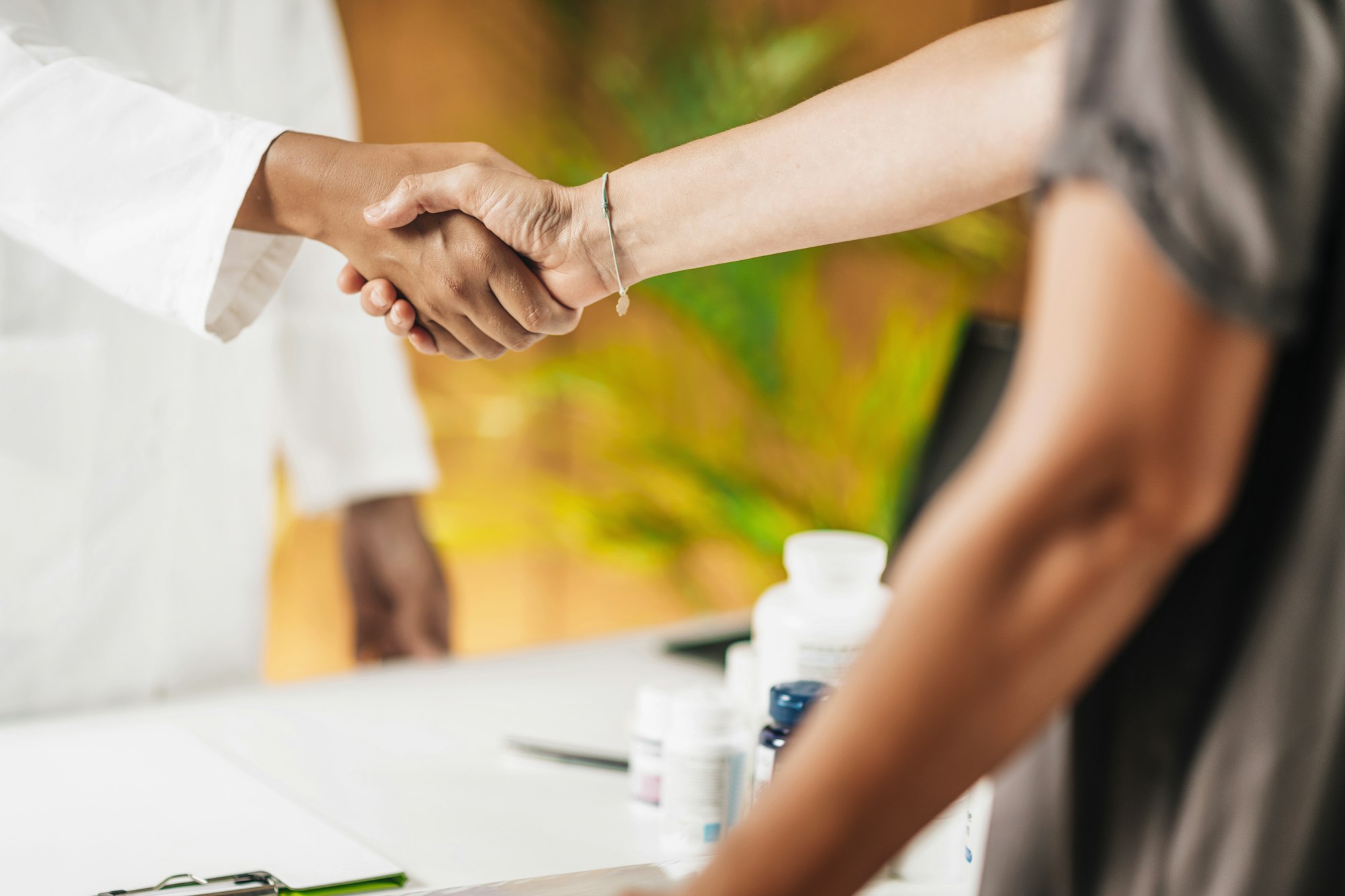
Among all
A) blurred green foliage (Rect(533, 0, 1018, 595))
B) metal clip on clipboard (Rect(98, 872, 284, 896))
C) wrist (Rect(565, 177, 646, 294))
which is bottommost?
metal clip on clipboard (Rect(98, 872, 284, 896))

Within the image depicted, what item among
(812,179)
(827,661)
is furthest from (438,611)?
(812,179)

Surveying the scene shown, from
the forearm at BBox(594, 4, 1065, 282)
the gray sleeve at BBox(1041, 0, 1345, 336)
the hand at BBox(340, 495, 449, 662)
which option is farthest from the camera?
the hand at BBox(340, 495, 449, 662)

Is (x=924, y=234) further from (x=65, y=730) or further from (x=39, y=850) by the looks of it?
(x=39, y=850)

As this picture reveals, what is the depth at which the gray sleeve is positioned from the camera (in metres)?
0.38

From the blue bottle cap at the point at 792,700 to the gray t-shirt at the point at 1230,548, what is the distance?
27cm

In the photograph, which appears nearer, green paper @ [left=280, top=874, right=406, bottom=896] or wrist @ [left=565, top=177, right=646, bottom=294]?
green paper @ [left=280, top=874, right=406, bottom=896]

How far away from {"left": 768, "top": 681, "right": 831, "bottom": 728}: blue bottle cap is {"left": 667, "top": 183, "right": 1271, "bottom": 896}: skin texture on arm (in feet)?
1.19

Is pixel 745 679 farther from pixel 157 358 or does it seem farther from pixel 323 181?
pixel 157 358

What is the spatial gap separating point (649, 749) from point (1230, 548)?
0.55 meters

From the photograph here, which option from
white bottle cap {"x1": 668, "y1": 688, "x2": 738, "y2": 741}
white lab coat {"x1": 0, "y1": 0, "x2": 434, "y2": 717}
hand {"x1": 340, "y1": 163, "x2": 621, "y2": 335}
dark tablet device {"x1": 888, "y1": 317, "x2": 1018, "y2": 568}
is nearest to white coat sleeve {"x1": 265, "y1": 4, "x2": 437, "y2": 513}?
white lab coat {"x1": 0, "y1": 0, "x2": 434, "y2": 717}

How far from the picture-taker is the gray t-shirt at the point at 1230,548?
38 centimetres

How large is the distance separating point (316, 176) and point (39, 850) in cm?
53

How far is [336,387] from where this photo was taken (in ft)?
4.87

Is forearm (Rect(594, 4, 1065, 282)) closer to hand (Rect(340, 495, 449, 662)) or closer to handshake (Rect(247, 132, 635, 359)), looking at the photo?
handshake (Rect(247, 132, 635, 359))
